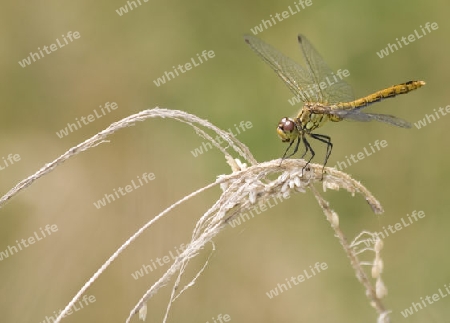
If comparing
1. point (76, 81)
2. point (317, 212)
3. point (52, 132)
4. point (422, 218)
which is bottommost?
point (422, 218)

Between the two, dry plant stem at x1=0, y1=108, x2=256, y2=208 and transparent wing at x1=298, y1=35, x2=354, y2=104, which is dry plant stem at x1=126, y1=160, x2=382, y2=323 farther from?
transparent wing at x1=298, y1=35, x2=354, y2=104

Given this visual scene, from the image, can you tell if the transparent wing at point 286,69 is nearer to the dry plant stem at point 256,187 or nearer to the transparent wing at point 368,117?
the transparent wing at point 368,117

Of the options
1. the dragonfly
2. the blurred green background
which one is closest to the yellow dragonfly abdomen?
the dragonfly

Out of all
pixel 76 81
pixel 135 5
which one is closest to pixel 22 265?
pixel 76 81

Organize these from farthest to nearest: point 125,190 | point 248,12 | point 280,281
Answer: point 248,12 → point 125,190 → point 280,281

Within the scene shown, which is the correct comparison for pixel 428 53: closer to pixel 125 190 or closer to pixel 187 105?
pixel 187 105

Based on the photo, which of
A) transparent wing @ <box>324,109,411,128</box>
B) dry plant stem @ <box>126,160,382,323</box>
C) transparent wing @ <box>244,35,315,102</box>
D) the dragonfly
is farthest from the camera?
transparent wing @ <box>244,35,315,102</box>

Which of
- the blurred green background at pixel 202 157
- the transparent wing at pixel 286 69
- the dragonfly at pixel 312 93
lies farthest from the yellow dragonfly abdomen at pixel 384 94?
the blurred green background at pixel 202 157
